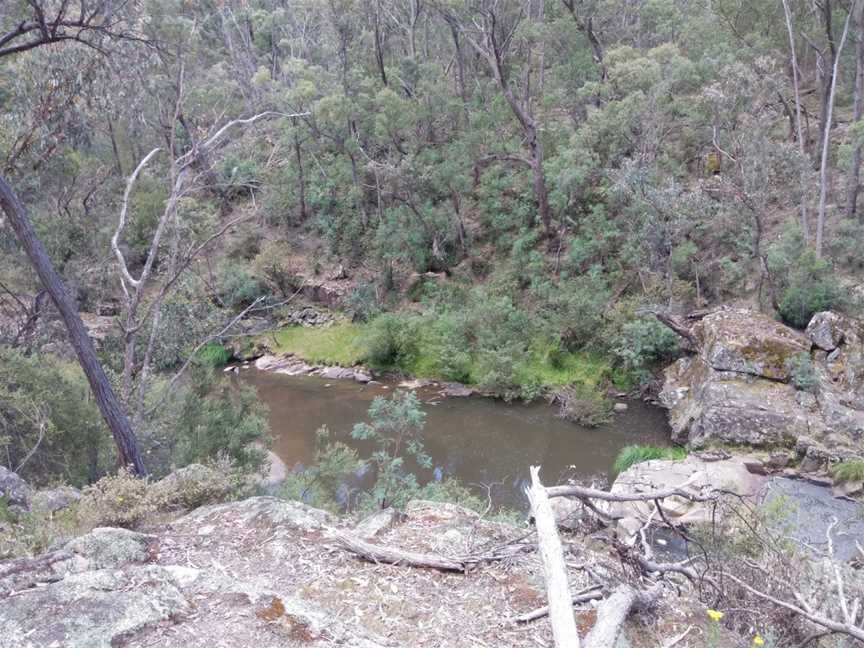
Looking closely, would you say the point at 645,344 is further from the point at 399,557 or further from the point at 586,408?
the point at 399,557

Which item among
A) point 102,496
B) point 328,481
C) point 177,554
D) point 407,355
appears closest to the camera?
point 177,554

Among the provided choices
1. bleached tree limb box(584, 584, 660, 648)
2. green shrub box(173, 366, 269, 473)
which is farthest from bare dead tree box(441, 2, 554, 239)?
bleached tree limb box(584, 584, 660, 648)

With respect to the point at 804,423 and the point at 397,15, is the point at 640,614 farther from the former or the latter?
the point at 397,15

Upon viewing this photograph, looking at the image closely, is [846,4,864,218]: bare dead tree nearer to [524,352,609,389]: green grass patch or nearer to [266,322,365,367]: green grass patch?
[524,352,609,389]: green grass patch

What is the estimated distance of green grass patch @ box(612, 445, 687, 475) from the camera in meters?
10.7

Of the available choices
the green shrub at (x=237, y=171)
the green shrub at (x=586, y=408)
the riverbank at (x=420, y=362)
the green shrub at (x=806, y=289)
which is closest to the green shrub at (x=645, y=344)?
the riverbank at (x=420, y=362)

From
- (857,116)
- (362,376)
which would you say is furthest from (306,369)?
(857,116)

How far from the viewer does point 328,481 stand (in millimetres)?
8305

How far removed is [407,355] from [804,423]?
9.10 m

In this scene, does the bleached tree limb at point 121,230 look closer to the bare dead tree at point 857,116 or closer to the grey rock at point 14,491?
the grey rock at point 14,491

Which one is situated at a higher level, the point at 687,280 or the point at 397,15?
the point at 397,15

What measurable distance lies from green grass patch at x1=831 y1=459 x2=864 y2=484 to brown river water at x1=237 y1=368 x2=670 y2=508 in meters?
3.00

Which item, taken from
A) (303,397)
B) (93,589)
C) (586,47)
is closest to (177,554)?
(93,589)

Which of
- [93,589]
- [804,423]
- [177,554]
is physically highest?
[93,589]
